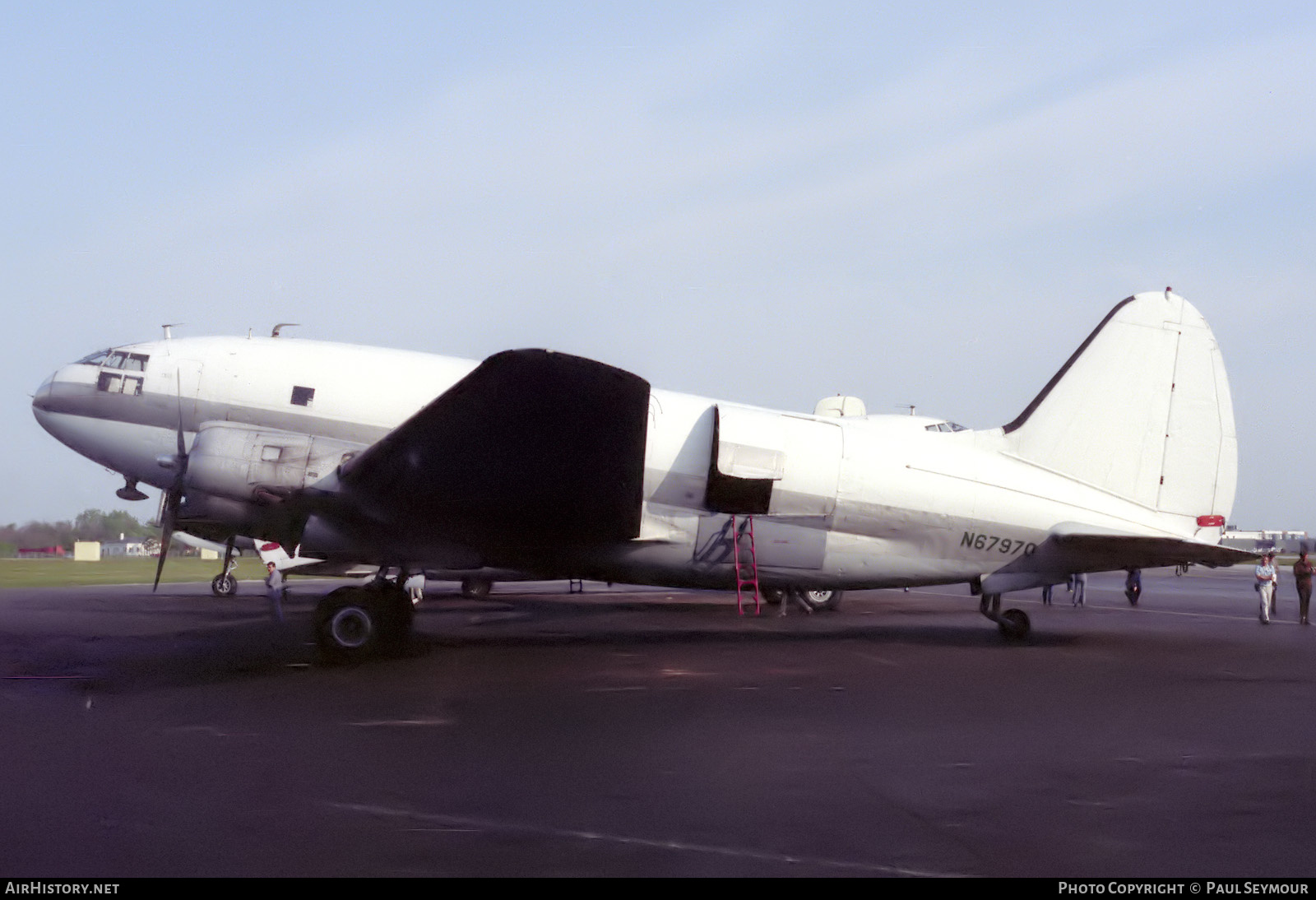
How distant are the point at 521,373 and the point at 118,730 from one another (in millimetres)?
5417

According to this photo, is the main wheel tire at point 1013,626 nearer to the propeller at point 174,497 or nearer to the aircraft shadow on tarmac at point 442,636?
the aircraft shadow on tarmac at point 442,636

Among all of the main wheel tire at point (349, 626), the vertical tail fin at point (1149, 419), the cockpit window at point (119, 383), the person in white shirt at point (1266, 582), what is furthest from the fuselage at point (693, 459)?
the person in white shirt at point (1266, 582)

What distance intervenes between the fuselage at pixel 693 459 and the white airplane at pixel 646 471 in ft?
0.11

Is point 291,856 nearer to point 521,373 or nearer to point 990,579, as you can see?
point 521,373

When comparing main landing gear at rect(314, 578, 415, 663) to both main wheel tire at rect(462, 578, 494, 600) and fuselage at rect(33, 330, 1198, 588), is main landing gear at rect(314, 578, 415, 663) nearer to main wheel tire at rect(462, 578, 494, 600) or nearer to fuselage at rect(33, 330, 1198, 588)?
fuselage at rect(33, 330, 1198, 588)

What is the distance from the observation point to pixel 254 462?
1311 centimetres

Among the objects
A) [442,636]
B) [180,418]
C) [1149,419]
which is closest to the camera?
[180,418]

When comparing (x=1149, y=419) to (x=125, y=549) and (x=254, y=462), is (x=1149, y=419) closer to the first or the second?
(x=254, y=462)

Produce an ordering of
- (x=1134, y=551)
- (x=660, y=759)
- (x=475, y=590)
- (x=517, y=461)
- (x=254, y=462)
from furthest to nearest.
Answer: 1. (x=475, y=590)
2. (x=1134, y=551)
3. (x=517, y=461)
4. (x=254, y=462)
5. (x=660, y=759)

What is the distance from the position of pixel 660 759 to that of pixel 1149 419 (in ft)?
39.0

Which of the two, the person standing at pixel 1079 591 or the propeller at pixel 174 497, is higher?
the propeller at pixel 174 497

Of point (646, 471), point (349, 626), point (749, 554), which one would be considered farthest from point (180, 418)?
point (749, 554)

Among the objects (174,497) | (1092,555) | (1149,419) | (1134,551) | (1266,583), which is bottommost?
(1266,583)

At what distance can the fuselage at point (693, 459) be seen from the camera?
14625 millimetres
